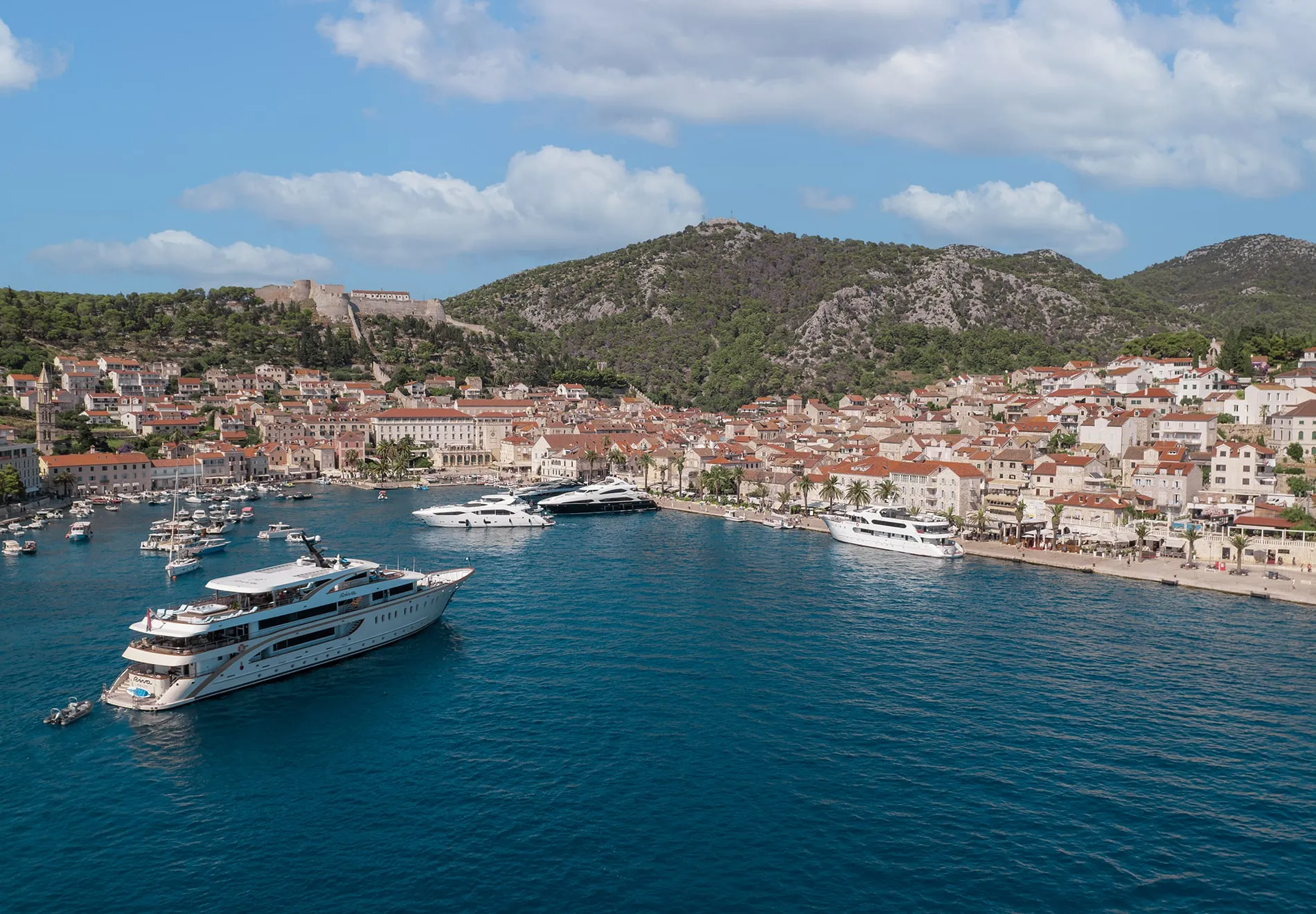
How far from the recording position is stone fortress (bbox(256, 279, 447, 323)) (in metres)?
182

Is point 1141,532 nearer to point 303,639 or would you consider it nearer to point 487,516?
point 487,516

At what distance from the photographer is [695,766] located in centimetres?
2784

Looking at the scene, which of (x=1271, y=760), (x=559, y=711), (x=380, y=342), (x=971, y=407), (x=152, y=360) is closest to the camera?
(x=1271, y=760)

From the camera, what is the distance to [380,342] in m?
180

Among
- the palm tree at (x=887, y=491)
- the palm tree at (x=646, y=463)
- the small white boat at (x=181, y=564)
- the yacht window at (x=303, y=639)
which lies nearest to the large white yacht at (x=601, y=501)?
the palm tree at (x=646, y=463)

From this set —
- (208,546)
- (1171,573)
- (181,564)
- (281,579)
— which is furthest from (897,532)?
(208,546)

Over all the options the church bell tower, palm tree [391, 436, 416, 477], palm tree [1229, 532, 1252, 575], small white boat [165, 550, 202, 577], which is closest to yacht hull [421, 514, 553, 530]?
small white boat [165, 550, 202, 577]

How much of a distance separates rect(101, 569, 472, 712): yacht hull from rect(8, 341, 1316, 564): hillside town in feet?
154

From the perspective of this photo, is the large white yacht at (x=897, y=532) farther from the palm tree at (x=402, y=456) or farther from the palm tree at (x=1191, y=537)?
the palm tree at (x=402, y=456)

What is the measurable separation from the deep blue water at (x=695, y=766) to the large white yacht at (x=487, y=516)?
3107 cm

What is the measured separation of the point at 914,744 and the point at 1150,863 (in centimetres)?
801

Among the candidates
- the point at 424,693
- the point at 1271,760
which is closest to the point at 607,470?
the point at 424,693

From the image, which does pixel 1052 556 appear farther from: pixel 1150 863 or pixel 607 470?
pixel 607 470

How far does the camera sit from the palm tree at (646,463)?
111 metres
